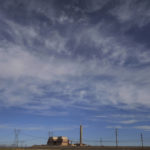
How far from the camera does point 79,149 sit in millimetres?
61312

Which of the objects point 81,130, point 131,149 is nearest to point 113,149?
point 131,149

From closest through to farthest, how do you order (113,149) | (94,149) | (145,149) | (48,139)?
(145,149) < (113,149) < (94,149) < (48,139)

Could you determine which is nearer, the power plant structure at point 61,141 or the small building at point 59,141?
the small building at point 59,141

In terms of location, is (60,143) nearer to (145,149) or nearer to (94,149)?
(94,149)

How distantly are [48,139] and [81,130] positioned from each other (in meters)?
15.5

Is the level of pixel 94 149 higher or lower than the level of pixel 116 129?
lower

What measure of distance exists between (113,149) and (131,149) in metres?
5.27

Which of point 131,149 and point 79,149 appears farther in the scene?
point 79,149

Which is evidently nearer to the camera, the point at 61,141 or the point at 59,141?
the point at 61,141

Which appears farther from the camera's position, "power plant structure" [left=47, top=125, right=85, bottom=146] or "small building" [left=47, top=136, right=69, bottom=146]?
"power plant structure" [left=47, top=125, right=85, bottom=146]

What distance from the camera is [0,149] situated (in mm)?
37531

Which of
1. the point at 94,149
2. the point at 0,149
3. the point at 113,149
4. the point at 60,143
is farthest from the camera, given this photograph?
the point at 60,143

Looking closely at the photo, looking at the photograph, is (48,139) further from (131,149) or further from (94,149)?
(131,149)

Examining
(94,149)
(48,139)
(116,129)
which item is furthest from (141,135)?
(48,139)
